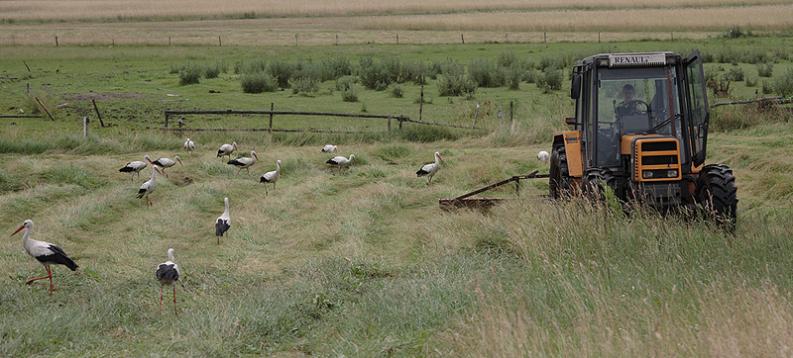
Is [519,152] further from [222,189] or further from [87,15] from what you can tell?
[87,15]

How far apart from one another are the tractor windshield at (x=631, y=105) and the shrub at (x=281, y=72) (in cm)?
2488

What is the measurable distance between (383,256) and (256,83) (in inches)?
890

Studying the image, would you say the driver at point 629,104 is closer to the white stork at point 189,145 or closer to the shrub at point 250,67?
the white stork at point 189,145

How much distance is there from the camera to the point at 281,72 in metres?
35.8

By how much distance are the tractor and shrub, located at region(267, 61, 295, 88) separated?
81.4 ft

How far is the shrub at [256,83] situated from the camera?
32875 millimetres

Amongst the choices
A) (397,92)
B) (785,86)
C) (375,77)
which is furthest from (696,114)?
(375,77)

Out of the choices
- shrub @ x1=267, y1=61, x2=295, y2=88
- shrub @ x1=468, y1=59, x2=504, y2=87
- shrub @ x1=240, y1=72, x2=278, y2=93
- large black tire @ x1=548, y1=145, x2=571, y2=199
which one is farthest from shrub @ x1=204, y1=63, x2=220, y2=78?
large black tire @ x1=548, y1=145, x2=571, y2=199

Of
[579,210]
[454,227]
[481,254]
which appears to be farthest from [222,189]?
[579,210]

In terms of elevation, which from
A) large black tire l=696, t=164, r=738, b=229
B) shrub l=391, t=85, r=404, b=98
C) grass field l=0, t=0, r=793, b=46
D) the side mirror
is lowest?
large black tire l=696, t=164, r=738, b=229

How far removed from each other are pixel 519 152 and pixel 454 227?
8262 mm

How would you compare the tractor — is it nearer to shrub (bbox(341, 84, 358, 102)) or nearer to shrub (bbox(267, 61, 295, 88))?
shrub (bbox(341, 84, 358, 102))

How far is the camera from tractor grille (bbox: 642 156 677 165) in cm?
1027

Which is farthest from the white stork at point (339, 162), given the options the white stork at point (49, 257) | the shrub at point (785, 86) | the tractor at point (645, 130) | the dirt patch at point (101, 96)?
the dirt patch at point (101, 96)
